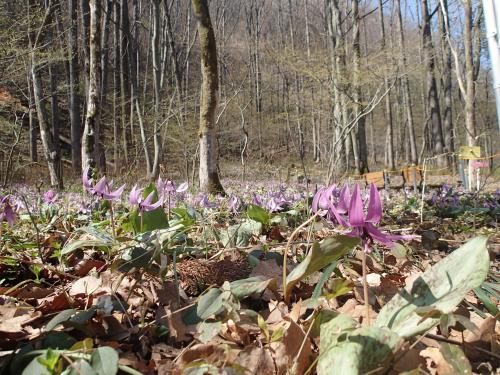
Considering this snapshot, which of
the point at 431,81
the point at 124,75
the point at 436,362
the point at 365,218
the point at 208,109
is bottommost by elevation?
the point at 436,362

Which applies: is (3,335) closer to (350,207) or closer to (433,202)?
(350,207)

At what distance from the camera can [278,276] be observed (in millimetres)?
1160

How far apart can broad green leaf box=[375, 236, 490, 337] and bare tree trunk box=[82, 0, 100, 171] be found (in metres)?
8.02

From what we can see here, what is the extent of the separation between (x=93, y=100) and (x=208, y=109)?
7.70 feet

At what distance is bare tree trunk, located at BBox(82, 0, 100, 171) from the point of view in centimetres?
834

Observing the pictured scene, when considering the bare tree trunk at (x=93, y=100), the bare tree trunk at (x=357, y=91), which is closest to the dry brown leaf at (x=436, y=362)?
the bare tree trunk at (x=93, y=100)

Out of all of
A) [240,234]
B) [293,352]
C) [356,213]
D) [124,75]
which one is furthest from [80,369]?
[124,75]

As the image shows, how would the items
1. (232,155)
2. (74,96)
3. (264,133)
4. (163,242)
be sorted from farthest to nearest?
1. (264,133)
2. (232,155)
3. (74,96)
4. (163,242)

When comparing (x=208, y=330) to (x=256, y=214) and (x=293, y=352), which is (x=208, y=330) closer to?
(x=293, y=352)

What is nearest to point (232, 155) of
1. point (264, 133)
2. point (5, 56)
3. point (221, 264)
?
point (264, 133)

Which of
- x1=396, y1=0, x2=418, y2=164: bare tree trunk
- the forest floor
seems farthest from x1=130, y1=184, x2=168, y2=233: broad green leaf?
x1=396, y1=0, x2=418, y2=164: bare tree trunk

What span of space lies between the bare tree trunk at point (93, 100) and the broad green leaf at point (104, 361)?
7.90m

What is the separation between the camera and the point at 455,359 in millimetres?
631

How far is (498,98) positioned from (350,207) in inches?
146
